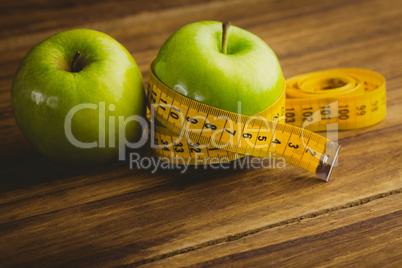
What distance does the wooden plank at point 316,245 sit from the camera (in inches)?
34.9

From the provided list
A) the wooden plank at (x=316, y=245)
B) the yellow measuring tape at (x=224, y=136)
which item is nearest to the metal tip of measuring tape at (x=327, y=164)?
the yellow measuring tape at (x=224, y=136)

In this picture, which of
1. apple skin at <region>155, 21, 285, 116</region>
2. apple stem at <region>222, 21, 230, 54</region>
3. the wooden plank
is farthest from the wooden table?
apple stem at <region>222, 21, 230, 54</region>

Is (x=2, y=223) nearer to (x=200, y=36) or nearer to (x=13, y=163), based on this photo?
(x=13, y=163)

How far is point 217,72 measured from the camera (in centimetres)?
108

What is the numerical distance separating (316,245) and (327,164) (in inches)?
10.6

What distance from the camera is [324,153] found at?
3.77 ft

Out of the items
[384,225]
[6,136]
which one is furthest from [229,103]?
[6,136]

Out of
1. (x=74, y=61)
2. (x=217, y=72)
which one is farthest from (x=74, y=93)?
(x=217, y=72)

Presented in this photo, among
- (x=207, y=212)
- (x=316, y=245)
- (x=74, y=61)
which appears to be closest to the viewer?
(x=316, y=245)

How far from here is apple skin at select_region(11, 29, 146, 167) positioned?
42.9 inches

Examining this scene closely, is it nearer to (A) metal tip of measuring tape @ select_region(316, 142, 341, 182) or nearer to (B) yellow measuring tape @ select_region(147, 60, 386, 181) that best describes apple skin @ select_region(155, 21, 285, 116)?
(B) yellow measuring tape @ select_region(147, 60, 386, 181)

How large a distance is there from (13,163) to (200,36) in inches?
24.2

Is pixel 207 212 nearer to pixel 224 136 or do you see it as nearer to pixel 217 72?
pixel 224 136

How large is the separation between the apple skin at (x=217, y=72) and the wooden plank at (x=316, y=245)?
0.32 m
